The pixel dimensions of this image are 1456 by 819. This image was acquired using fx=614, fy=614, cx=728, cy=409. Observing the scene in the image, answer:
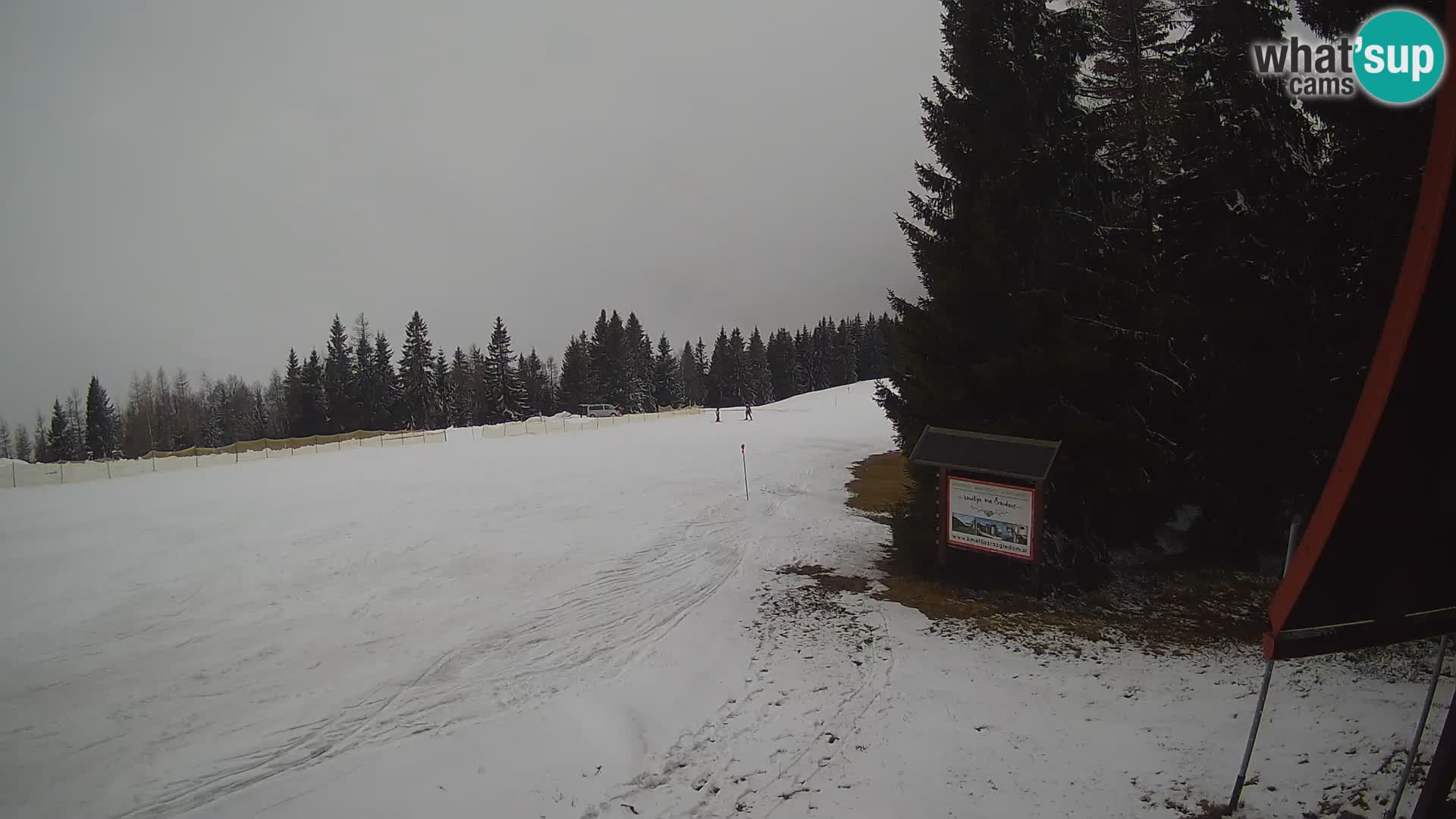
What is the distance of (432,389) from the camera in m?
74.0

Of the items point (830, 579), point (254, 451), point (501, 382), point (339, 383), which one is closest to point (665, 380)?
point (501, 382)

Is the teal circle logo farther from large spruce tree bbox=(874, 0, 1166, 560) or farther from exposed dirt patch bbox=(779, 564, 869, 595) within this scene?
exposed dirt patch bbox=(779, 564, 869, 595)

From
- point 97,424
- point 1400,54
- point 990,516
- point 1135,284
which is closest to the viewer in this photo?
point 1400,54

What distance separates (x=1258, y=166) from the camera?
10.6 meters

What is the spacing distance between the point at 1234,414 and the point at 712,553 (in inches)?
428

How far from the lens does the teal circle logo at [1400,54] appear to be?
603 cm

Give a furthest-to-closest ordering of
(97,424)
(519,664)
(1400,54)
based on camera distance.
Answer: (97,424)
(519,664)
(1400,54)

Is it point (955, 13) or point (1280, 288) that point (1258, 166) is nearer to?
point (1280, 288)

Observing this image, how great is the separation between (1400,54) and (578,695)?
1154 cm

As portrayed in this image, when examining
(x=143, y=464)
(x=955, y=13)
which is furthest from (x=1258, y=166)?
(x=143, y=464)

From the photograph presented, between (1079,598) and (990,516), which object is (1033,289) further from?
(1079,598)

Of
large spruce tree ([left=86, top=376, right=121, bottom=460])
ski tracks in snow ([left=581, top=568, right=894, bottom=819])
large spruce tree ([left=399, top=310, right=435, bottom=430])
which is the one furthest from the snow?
large spruce tree ([left=86, top=376, right=121, bottom=460])

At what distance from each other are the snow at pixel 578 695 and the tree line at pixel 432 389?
61908mm

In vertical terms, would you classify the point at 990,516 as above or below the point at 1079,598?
above
